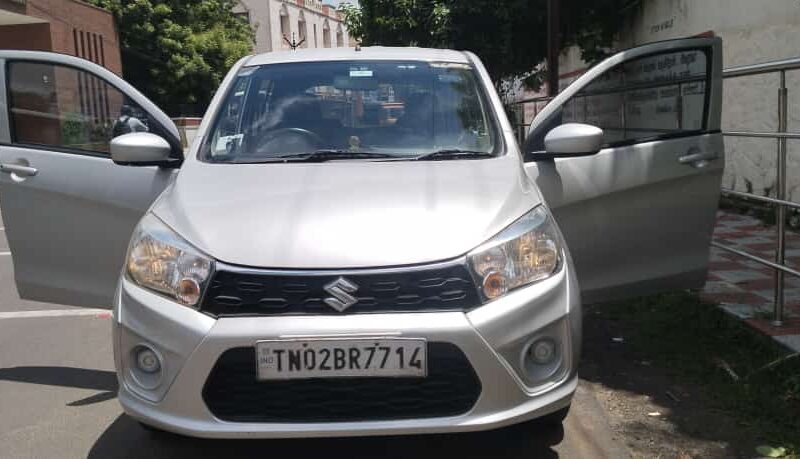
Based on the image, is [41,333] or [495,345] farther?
[41,333]

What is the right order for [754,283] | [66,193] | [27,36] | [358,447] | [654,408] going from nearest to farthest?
[358,447] → [654,408] → [66,193] → [754,283] → [27,36]

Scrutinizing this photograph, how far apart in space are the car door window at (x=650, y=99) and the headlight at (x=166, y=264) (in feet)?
6.63

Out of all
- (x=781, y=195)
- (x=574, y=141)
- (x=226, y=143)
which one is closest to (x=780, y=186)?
(x=781, y=195)

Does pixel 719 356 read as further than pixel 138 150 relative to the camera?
Yes

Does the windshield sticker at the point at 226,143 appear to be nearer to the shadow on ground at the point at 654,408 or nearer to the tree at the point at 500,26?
the shadow on ground at the point at 654,408

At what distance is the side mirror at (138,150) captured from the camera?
3781mm

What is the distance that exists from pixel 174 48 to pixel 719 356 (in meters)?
36.1

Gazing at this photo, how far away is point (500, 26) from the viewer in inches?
526

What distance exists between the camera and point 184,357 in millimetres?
2709

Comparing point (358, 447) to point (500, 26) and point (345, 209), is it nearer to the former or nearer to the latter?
point (345, 209)

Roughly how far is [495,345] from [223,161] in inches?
65.1

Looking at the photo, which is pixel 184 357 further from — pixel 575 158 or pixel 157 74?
pixel 157 74

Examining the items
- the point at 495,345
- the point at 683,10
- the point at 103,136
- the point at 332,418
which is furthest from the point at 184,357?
the point at 683,10

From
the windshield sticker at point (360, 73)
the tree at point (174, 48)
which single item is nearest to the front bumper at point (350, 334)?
the windshield sticker at point (360, 73)
